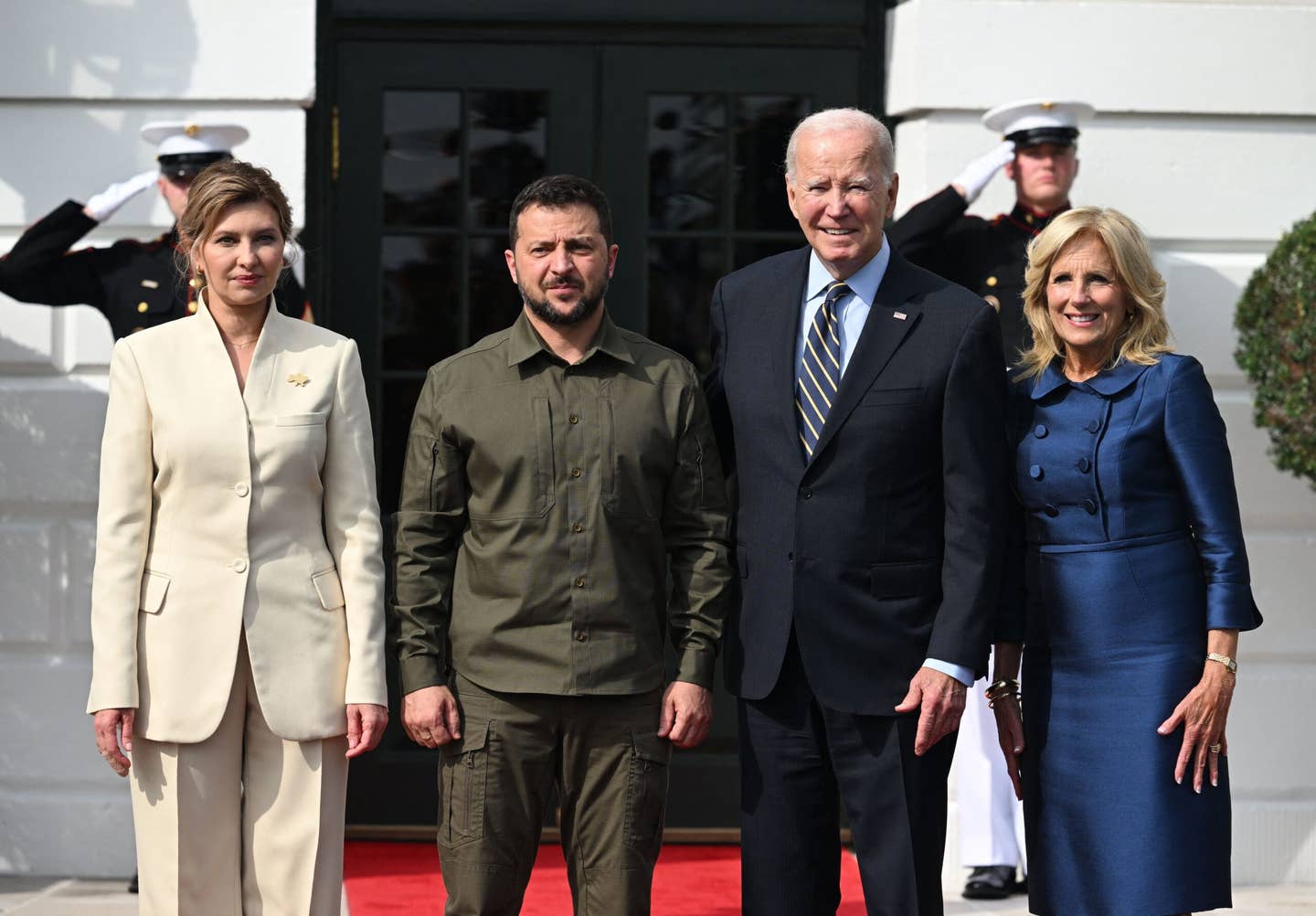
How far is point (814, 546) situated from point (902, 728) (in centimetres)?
39

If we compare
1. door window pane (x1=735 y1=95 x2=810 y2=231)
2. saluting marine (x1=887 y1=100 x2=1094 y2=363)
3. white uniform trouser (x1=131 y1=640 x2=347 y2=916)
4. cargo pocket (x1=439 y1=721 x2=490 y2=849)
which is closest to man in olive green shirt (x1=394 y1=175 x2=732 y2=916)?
cargo pocket (x1=439 y1=721 x2=490 y2=849)

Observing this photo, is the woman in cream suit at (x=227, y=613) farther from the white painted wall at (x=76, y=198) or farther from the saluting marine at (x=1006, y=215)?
the saluting marine at (x=1006, y=215)

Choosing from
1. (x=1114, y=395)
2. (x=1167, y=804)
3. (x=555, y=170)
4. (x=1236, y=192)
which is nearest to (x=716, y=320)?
(x=1114, y=395)

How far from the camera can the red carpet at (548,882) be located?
4.93m

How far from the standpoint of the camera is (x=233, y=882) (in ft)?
10.8

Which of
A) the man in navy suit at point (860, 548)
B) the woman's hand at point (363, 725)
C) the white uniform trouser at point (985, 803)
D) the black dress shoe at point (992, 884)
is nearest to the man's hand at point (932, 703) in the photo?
the man in navy suit at point (860, 548)

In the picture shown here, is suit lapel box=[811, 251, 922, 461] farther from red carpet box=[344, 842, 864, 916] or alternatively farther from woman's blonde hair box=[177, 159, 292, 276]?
red carpet box=[344, 842, 864, 916]

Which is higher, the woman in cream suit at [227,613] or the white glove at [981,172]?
the white glove at [981,172]

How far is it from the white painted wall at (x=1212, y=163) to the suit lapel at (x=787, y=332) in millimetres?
2053

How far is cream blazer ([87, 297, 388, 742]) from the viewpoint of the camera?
3.26m

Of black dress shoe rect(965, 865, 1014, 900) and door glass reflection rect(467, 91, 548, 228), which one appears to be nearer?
black dress shoe rect(965, 865, 1014, 900)

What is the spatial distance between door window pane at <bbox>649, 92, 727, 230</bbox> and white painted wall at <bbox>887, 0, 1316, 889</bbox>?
0.62m

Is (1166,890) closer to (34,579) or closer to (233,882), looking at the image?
(233,882)

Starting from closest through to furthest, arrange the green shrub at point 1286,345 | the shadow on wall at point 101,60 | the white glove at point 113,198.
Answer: the green shrub at point 1286,345 < the white glove at point 113,198 < the shadow on wall at point 101,60
